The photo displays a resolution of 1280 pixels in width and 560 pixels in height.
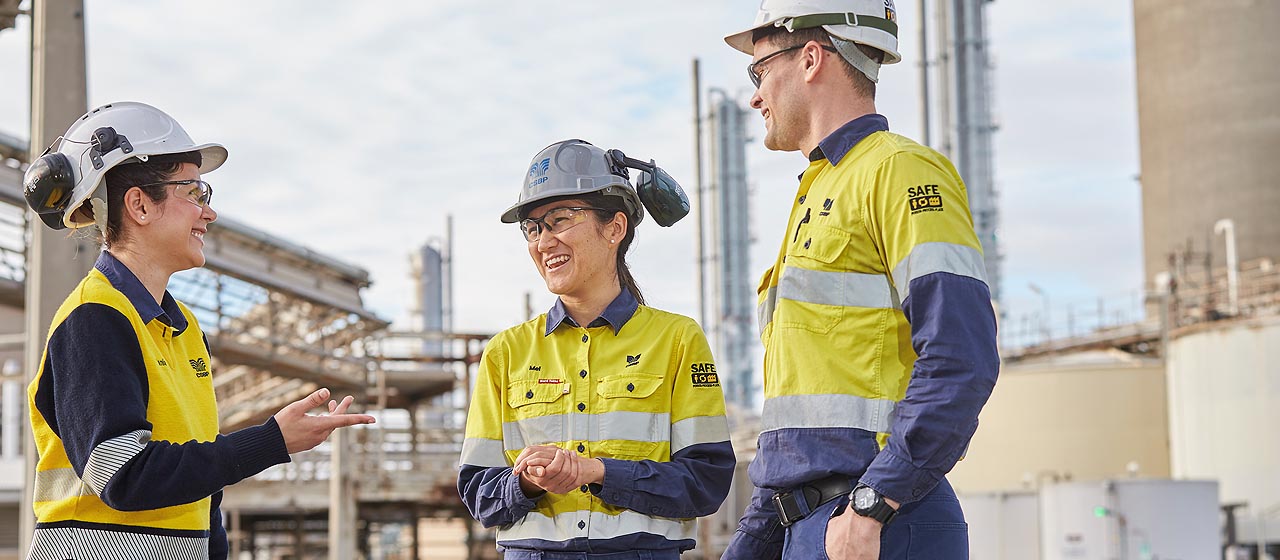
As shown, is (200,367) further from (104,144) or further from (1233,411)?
(1233,411)

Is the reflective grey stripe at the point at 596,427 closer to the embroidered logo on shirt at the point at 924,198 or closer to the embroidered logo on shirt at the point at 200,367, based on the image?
the embroidered logo on shirt at the point at 200,367

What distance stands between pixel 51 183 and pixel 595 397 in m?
1.54

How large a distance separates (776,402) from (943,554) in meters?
0.52

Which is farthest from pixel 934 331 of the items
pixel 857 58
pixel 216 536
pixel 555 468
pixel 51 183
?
pixel 51 183

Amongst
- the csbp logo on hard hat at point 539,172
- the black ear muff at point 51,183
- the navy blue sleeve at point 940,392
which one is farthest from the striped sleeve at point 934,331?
the black ear muff at point 51,183

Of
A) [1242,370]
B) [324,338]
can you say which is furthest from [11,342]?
[1242,370]

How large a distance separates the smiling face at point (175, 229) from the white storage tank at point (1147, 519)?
20.2 m

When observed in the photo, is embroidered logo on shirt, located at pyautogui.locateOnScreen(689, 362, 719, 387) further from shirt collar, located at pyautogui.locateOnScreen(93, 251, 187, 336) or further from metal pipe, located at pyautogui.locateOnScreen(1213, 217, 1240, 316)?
metal pipe, located at pyautogui.locateOnScreen(1213, 217, 1240, 316)

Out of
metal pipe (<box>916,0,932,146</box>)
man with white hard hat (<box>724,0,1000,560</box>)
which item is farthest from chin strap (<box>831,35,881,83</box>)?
metal pipe (<box>916,0,932,146</box>)

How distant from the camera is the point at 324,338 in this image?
22.7 meters

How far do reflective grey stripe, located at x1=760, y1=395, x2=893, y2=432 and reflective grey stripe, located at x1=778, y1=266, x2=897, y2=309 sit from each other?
223 mm

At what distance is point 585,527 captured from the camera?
388 cm

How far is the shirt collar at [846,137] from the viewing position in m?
3.45

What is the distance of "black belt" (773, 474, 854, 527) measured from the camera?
126 inches
